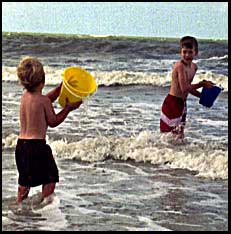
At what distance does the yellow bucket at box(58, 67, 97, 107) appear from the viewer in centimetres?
432

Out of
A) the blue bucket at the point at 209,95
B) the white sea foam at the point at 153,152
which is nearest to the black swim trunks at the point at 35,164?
the white sea foam at the point at 153,152

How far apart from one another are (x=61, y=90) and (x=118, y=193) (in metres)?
1.01

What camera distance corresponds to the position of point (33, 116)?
4.30m

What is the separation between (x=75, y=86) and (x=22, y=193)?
2.75 ft

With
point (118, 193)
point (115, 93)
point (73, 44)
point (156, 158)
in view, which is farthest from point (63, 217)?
point (73, 44)

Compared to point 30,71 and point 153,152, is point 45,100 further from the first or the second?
point 153,152

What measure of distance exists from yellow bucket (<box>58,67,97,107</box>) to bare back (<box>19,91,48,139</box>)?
0.15 metres

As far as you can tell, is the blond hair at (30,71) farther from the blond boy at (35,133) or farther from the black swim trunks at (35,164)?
the black swim trunks at (35,164)

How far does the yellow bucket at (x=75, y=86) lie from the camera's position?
4316 millimetres

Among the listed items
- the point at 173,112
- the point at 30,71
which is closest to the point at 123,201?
the point at 30,71

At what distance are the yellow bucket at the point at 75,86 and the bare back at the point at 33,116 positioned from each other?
15 centimetres

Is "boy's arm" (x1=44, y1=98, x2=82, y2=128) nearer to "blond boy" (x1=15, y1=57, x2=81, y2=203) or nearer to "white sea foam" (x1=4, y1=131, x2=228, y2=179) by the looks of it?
"blond boy" (x1=15, y1=57, x2=81, y2=203)

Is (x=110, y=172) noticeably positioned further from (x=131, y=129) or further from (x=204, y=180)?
(x=131, y=129)

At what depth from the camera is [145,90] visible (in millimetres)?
14148
